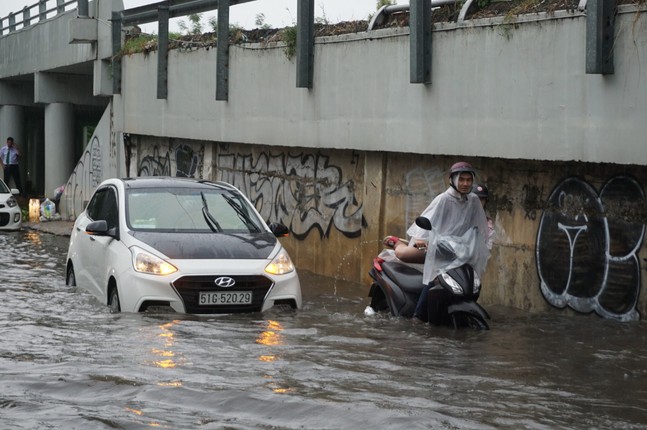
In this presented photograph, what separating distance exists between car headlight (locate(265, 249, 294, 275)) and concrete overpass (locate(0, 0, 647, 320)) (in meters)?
2.77

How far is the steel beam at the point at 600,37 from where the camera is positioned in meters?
11.2

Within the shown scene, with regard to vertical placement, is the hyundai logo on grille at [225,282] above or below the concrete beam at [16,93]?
below

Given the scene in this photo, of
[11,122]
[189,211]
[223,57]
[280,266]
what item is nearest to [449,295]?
[280,266]

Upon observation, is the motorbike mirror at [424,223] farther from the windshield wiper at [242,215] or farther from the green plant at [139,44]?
the green plant at [139,44]

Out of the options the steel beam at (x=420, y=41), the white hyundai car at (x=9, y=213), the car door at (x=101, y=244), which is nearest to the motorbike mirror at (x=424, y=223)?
the car door at (x=101, y=244)

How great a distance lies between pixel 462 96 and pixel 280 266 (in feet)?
11.9

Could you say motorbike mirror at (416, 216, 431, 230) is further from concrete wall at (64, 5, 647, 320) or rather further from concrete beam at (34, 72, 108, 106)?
concrete beam at (34, 72, 108, 106)

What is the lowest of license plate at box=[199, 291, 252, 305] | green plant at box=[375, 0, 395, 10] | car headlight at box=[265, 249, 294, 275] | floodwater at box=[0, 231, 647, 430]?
floodwater at box=[0, 231, 647, 430]

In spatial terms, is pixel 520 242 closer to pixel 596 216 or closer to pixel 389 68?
pixel 596 216

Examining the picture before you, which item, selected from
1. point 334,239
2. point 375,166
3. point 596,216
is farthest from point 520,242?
point 334,239

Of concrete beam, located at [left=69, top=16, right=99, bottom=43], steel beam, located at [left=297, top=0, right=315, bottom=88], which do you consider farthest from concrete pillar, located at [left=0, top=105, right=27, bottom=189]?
steel beam, located at [left=297, top=0, right=315, bottom=88]

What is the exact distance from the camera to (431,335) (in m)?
10.3

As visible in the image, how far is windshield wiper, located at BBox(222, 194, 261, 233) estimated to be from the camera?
40.7ft

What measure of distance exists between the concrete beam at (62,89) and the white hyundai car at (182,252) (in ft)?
72.8
